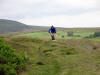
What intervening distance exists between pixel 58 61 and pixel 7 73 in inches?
319

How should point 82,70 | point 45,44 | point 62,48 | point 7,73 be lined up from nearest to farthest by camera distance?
point 7,73 < point 82,70 < point 62,48 < point 45,44

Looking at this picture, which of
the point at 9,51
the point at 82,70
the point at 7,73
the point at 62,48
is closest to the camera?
the point at 7,73

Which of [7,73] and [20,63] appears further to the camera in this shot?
[20,63]

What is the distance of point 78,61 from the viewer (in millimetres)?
24531

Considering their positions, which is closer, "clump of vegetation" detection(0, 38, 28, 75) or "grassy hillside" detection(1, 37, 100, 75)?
"clump of vegetation" detection(0, 38, 28, 75)

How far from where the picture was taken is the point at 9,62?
2080 centimetres

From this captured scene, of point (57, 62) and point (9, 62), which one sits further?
point (57, 62)

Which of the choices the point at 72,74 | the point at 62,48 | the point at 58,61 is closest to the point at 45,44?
the point at 62,48

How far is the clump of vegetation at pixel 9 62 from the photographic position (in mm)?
19484

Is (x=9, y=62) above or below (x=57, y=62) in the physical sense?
above

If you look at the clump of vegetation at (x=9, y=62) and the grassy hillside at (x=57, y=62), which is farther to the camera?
the grassy hillside at (x=57, y=62)

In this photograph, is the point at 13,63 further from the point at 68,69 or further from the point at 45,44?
the point at 45,44

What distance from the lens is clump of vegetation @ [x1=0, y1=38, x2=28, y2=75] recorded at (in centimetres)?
1948

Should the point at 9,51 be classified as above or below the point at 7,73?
above
